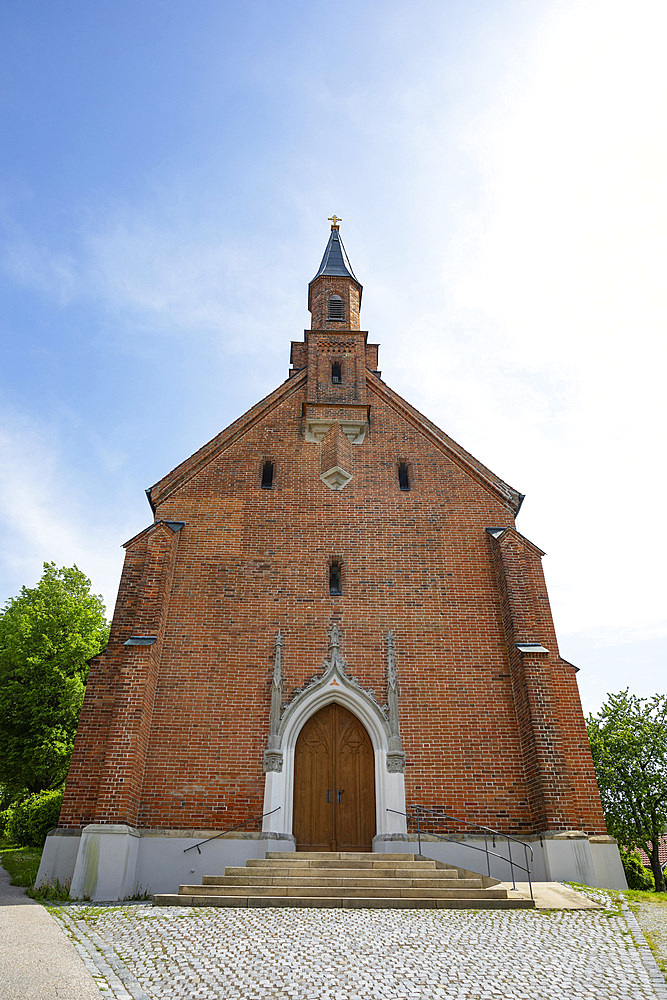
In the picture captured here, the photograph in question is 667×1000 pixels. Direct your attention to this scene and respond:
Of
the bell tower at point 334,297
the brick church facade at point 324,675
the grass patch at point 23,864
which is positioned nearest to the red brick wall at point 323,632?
the brick church facade at point 324,675

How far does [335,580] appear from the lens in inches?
612

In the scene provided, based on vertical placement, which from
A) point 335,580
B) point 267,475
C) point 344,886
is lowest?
point 344,886

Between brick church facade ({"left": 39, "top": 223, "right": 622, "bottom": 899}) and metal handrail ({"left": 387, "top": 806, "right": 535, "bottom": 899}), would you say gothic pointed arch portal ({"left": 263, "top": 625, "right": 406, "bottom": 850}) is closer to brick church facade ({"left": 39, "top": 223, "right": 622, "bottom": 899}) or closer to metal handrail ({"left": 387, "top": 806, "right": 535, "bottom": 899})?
brick church facade ({"left": 39, "top": 223, "right": 622, "bottom": 899})

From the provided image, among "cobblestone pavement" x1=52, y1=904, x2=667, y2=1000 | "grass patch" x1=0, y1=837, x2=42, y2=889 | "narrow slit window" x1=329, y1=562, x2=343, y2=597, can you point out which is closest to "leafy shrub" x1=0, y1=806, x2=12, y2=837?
"grass patch" x1=0, y1=837, x2=42, y2=889

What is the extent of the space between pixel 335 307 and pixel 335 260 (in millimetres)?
2592

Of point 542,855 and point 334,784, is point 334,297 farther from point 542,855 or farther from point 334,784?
point 542,855

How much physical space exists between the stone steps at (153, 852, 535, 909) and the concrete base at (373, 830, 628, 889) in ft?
4.95

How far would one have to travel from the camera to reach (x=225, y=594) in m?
15.1

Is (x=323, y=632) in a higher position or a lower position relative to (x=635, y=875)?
higher

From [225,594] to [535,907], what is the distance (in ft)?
28.7

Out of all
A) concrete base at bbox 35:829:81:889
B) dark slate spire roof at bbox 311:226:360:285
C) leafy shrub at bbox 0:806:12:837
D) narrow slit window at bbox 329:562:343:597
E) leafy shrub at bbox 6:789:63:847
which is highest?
dark slate spire roof at bbox 311:226:360:285

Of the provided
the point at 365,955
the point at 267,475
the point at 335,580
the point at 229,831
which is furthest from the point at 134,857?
the point at 267,475

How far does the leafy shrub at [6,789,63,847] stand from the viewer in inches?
719

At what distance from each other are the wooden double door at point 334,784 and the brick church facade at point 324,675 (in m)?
0.04
